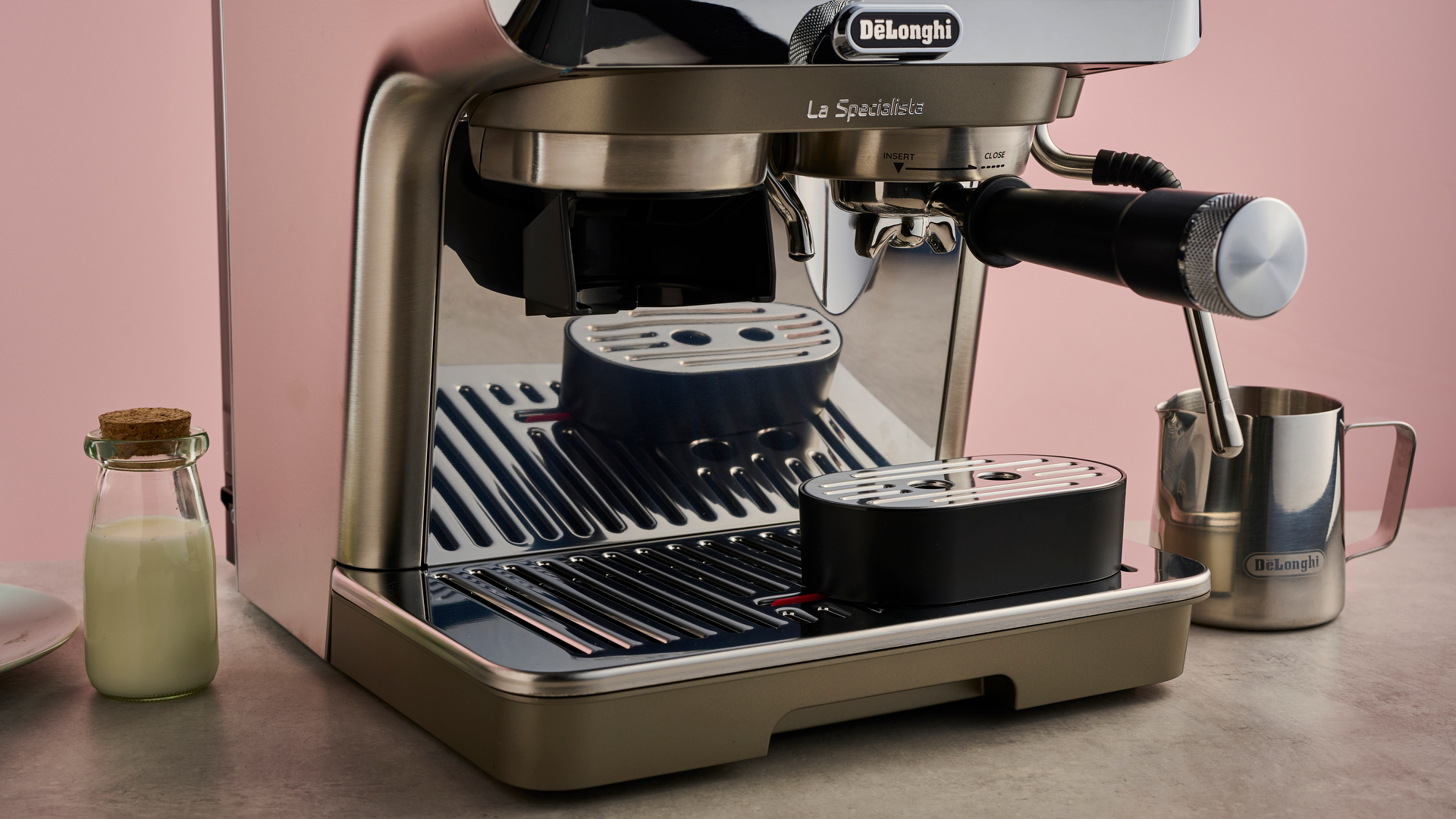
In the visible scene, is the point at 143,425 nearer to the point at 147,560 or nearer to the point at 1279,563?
the point at 147,560

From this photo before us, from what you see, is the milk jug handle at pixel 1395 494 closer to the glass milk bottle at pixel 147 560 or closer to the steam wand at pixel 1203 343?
the steam wand at pixel 1203 343

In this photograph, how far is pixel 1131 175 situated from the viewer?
0.59m

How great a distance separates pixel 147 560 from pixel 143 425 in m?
0.06

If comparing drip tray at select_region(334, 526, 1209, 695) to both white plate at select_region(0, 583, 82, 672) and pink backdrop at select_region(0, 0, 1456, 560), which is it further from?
pink backdrop at select_region(0, 0, 1456, 560)

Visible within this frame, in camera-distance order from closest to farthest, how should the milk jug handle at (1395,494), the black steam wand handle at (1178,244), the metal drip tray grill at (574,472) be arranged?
the black steam wand handle at (1178,244) < the metal drip tray grill at (574,472) < the milk jug handle at (1395,494)

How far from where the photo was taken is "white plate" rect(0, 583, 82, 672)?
0.65 meters

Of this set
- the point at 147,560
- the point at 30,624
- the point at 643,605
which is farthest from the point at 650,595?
the point at 30,624

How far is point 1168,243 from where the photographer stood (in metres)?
0.46

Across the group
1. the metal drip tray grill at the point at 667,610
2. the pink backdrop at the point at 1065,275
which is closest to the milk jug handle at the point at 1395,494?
the metal drip tray grill at the point at 667,610

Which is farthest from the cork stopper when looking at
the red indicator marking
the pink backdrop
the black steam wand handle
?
the pink backdrop

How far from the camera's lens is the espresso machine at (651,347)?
520 mm

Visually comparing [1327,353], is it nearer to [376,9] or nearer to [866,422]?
[866,422]

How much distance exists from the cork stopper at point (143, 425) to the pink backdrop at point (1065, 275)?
92 centimetres

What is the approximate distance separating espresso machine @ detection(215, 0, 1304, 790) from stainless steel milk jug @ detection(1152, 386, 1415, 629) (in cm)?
7
